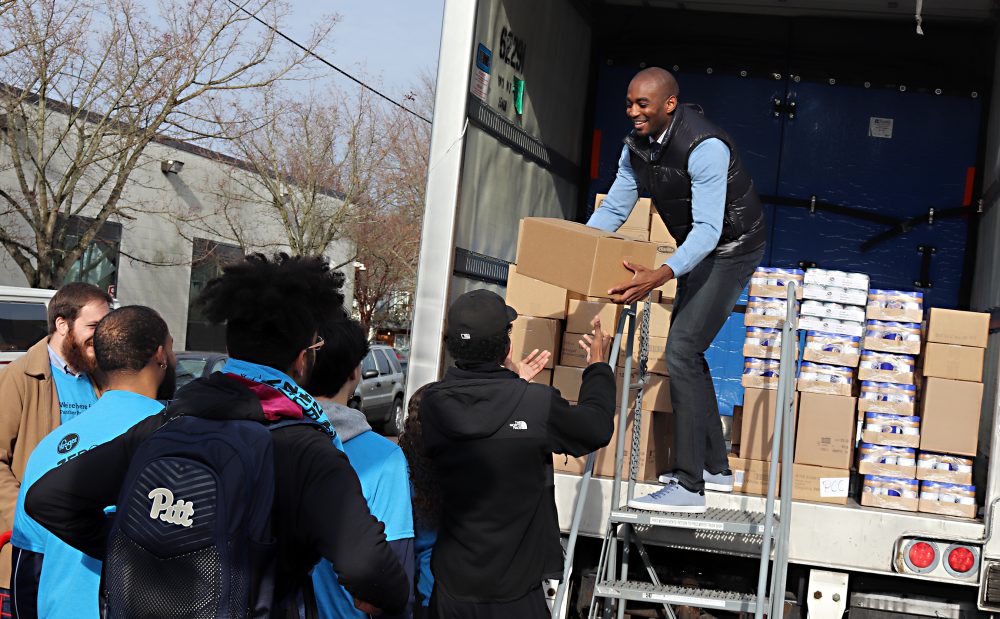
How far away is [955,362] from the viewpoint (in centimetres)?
446

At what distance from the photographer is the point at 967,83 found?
20.6ft

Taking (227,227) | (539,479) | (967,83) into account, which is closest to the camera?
(539,479)

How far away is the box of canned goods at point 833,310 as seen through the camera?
470cm

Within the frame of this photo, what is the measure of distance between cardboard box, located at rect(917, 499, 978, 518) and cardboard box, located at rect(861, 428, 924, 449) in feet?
0.84

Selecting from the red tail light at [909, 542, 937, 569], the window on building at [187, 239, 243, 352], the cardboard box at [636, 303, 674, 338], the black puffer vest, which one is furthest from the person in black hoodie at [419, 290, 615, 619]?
the window on building at [187, 239, 243, 352]

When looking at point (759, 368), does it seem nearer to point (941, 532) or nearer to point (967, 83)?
point (941, 532)

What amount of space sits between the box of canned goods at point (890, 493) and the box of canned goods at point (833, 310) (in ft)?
2.35

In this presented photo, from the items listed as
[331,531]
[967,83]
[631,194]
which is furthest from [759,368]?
[331,531]

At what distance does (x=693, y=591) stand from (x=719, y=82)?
358cm

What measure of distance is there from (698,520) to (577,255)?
1.12m

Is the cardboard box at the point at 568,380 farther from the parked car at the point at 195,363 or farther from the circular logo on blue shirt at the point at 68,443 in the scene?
the parked car at the point at 195,363

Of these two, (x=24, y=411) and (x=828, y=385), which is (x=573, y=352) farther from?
(x=24, y=411)

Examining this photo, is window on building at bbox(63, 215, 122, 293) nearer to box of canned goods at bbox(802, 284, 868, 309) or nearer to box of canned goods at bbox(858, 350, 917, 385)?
box of canned goods at bbox(802, 284, 868, 309)

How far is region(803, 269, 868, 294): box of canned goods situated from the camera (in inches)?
186
